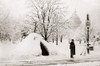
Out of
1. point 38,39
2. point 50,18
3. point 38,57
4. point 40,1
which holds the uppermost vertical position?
point 40,1

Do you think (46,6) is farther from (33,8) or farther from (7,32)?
(7,32)

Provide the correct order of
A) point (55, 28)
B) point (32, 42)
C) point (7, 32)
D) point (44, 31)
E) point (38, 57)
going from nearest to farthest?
point (38, 57)
point (32, 42)
point (44, 31)
point (55, 28)
point (7, 32)

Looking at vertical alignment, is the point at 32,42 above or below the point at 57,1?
below

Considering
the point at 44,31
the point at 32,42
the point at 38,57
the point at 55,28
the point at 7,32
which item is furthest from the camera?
the point at 7,32

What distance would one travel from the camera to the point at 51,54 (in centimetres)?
1916

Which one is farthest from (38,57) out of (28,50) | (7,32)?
(7,32)

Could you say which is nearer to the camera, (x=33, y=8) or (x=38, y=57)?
(x=38, y=57)

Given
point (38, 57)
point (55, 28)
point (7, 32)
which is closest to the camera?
point (38, 57)

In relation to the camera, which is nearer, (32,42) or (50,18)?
(32,42)

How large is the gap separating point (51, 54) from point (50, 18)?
10.2 metres

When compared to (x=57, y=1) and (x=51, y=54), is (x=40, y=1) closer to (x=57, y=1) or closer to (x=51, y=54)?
(x=57, y=1)

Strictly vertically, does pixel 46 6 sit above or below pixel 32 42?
above

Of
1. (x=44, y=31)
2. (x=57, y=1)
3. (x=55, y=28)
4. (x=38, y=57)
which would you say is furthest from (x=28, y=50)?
(x=57, y=1)

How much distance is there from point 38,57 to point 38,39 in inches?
87.0
